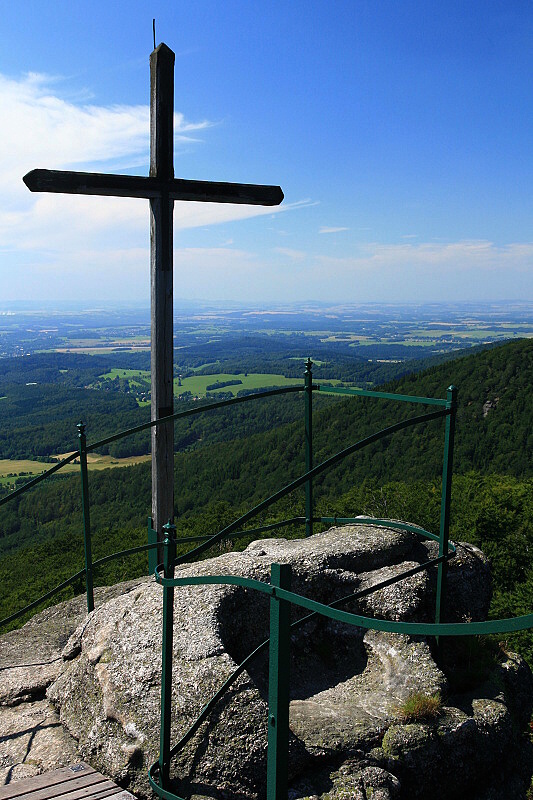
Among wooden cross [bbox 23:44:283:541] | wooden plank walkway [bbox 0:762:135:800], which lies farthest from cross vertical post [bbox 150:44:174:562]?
wooden plank walkway [bbox 0:762:135:800]

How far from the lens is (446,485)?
4527 millimetres

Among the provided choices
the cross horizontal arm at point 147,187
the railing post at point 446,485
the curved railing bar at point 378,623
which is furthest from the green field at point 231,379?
the curved railing bar at point 378,623

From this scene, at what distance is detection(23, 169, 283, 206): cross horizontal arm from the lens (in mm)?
5410

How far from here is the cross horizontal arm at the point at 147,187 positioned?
5410mm

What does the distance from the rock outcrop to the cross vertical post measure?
3.58 ft

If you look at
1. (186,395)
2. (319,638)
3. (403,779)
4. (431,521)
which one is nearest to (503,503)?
(431,521)

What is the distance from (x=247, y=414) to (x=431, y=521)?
272 ft

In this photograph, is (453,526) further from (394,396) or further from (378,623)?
(378,623)

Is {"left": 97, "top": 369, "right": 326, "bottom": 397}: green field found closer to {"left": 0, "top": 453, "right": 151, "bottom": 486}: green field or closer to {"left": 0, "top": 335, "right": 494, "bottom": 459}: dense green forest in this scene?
{"left": 0, "top": 335, "right": 494, "bottom": 459}: dense green forest

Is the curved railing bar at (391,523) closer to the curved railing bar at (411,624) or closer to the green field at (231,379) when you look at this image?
the curved railing bar at (411,624)

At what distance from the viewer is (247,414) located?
3696 inches

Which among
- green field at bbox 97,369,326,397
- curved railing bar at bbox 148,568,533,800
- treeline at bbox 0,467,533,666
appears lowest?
green field at bbox 97,369,326,397

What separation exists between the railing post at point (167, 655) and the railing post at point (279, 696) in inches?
29.9

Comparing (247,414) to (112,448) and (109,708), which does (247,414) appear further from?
(109,708)
